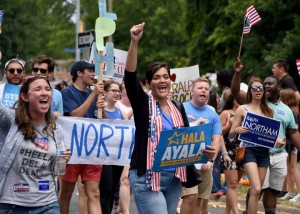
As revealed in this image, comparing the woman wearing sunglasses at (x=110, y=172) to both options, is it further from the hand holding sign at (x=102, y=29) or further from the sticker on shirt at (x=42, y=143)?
the sticker on shirt at (x=42, y=143)

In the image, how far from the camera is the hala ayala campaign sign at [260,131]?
→ 10.1 meters

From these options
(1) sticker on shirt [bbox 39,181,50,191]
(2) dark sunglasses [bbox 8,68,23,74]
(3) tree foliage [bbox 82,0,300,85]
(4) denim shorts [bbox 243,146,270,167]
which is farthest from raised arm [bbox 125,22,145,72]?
(3) tree foliage [bbox 82,0,300,85]

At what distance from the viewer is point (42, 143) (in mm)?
6281

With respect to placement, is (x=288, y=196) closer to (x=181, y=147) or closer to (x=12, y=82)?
(x=12, y=82)

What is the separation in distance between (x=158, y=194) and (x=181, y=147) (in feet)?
1.54

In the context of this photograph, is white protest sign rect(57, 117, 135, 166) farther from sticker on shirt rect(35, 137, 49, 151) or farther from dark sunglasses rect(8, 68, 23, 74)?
sticker on shirt rect(35, 137, 49, 151)

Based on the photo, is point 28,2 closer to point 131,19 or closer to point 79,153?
point 131,19

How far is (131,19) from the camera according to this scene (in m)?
43.8

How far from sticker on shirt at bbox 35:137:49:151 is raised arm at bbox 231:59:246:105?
457 centimetres

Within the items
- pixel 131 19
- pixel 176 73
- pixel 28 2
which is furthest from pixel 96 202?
pixel 131 19

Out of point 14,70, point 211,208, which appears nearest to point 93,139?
point 14,70

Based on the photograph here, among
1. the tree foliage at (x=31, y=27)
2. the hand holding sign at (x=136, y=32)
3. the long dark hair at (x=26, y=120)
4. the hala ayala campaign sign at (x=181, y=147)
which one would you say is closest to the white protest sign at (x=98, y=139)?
the hala ayala campaign sign at (x=181, y=147)

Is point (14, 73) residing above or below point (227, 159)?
above

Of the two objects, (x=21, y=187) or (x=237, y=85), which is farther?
(x=237, y=85)
